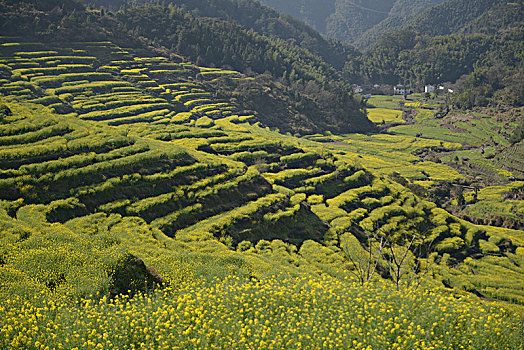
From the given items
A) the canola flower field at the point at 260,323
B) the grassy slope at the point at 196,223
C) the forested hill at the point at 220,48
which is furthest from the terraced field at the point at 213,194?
the forested hill at the point at 220,48

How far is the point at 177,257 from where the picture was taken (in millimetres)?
22203

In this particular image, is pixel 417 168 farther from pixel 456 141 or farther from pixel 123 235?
pixel 123 235

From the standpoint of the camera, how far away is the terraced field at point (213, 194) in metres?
31.2

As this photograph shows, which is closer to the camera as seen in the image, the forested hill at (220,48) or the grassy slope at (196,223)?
the grassy slope at (196,223)

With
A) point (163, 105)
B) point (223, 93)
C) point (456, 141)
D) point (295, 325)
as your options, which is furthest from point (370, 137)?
point (295, 325)

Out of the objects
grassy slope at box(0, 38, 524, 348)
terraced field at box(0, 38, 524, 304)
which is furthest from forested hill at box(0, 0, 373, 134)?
terraced field at box(0, 38, 524, 304)

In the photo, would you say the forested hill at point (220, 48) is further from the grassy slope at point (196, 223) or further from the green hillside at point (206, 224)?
the grassy slope at point (196, 223)

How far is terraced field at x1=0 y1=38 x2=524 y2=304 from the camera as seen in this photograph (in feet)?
102

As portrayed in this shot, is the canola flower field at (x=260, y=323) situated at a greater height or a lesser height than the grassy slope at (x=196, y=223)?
greater

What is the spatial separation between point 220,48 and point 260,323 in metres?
155

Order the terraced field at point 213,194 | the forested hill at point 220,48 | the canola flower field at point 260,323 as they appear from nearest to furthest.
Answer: the canola flower field at point 260,323 < the terraced field at point 213,194 < the forested hill at point 220,48

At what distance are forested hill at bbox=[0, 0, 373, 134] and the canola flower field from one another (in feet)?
334

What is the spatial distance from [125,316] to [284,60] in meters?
171

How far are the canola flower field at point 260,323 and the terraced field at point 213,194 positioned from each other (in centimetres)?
439
